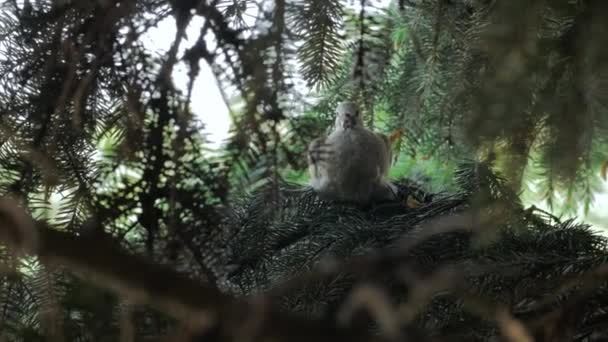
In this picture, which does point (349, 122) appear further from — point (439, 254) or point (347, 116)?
point (439, 254)

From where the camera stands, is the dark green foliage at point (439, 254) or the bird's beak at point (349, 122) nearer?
the dark green foliage at point (439, 254)

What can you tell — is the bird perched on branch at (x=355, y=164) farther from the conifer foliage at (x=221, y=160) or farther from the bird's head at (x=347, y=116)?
the conifer foliage at (x=221, y=160)

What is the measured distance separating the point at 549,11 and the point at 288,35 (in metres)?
0.21

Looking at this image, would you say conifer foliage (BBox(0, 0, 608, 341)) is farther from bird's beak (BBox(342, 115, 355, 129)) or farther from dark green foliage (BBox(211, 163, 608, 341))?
bird's beak (BBox(342, 115, 355, 129))

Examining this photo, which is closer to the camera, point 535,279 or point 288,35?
point 288,35

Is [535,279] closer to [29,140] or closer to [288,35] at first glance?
[288,35]

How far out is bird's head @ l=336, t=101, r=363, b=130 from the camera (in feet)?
4.26

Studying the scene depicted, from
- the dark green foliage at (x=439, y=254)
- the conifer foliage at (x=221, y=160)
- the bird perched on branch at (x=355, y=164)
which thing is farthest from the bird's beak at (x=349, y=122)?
the conifer foliage at (x=221, y=160)

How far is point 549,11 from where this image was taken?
0.62m

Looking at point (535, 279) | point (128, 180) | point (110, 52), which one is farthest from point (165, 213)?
point (535, 279)

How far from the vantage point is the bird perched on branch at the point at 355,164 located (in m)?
1.31

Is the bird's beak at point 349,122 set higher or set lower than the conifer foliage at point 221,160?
higher

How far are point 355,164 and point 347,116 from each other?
0.15 m

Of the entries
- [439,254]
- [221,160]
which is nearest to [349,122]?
[439,254]
